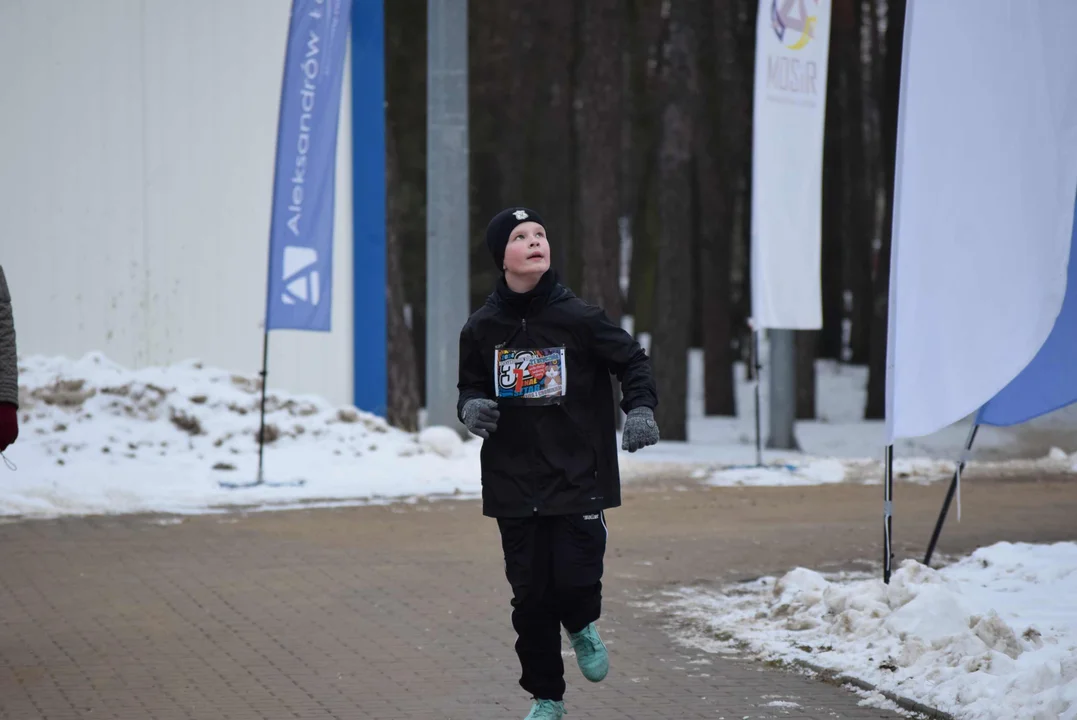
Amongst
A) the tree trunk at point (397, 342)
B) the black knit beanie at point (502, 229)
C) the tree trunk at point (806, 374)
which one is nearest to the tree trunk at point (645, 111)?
the tree trunk at point (806, 374)

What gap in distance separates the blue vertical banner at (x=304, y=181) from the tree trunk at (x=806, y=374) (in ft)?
44.3

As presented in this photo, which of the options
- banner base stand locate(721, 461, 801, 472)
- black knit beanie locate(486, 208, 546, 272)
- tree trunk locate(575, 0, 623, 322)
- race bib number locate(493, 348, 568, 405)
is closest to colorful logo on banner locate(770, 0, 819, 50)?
banner base stand locate(721, 461, 801, 472)

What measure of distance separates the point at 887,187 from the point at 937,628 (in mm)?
20167

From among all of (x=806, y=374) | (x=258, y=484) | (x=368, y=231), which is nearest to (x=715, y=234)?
(x=806, y=374)

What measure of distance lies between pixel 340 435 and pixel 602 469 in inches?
402

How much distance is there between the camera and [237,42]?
1703 cm

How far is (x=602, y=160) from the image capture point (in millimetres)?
21328

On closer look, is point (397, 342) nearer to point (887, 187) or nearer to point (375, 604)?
point (887, 187)

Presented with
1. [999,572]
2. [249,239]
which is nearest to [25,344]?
[249,239]

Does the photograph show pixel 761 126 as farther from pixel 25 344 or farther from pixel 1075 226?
pixel 25 344

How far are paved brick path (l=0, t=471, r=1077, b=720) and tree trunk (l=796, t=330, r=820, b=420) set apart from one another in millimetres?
12129

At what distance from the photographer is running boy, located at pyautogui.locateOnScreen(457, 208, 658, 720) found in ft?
17.5

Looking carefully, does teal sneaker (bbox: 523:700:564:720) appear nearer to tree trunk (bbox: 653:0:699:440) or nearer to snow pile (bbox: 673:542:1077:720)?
snow pile (bbox: 673:542:1077:720)

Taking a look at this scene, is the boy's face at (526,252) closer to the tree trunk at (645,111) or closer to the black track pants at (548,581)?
the black track pants at (548,581)
